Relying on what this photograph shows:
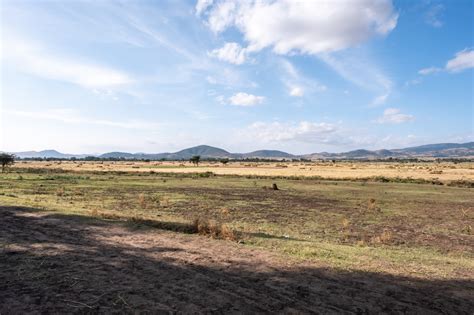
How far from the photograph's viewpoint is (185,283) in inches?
321

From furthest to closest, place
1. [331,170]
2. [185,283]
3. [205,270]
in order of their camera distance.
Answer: [331,170] < [205,270] < [185,283]

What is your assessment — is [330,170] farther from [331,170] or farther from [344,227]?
[344,227]

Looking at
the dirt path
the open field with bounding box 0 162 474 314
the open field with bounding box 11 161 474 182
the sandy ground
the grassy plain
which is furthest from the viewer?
the sandy ground

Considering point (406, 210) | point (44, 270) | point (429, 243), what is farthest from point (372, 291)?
point (406, 210)

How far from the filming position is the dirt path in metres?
6.98

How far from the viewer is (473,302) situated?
7930 mm

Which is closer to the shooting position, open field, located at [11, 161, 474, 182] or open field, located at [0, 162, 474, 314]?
open field, located at [0, 162, 474, 314]

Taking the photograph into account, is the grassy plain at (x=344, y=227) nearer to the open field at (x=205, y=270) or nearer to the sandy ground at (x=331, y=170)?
the open field at (x=205, y=270)

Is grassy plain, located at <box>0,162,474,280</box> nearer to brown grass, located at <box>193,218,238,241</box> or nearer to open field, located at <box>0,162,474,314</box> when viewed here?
open field, located at <box>0,162,474,314</box>

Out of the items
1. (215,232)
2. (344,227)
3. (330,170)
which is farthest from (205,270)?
(330,170)

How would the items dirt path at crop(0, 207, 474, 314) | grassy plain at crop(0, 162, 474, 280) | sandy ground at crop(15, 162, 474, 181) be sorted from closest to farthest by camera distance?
dirt path at crop(0, 207, 474, 314) < grassy plain at crop(0, 162, 474, 280) < sandy ground at crop(15, 162, 474, 181)

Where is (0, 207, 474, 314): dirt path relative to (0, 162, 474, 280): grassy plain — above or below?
above

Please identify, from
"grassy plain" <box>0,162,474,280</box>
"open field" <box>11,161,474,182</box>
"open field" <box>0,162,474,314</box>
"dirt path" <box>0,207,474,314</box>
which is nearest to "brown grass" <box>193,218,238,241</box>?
"open field" <box>0,162,474,314</box>

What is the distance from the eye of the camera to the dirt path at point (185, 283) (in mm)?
6982
